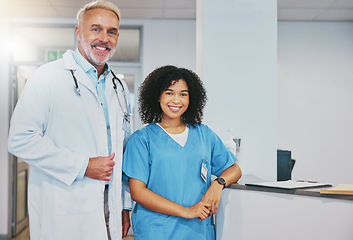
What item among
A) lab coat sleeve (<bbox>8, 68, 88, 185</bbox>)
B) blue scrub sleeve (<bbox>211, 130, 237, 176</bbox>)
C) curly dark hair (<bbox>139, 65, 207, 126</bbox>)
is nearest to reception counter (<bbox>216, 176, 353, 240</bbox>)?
blue scrub sleeve (<bbox>211, 130, 237, 176</bbox>)

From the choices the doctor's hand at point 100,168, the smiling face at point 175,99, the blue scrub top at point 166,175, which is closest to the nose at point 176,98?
the smiling face at point 175,99

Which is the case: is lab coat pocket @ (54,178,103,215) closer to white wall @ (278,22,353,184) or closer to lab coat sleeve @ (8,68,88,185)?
lab coat sleeve @ (8,68,88,185)

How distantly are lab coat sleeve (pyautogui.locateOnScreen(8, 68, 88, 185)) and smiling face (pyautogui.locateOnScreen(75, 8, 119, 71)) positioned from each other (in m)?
0.29

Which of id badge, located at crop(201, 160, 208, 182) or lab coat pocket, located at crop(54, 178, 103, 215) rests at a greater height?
id badge, located at crop(201, 160, 208, 182)

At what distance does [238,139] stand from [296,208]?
0.60 m

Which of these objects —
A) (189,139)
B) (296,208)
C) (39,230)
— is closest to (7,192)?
(39,230)

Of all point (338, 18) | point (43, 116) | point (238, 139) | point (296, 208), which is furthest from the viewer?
point (338, 18)

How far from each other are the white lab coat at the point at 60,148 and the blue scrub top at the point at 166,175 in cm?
14

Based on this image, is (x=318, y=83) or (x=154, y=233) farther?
(x=318, y=83)

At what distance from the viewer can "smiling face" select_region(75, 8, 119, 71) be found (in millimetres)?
1539

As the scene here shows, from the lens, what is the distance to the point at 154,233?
1.50m

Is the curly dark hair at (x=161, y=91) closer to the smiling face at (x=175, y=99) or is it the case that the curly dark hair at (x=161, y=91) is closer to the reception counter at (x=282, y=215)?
the smiling face at (x=175, y=99)

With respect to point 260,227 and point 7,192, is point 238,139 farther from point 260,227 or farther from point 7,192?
point 7,192

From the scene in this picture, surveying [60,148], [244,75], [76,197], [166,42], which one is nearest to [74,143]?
[60,148]
